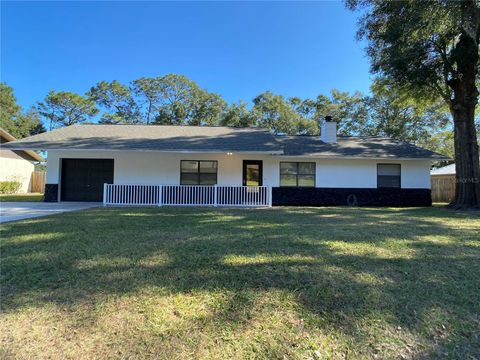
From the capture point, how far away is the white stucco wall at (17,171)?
69.5 feet

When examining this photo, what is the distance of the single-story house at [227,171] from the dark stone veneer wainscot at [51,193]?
0.04 m

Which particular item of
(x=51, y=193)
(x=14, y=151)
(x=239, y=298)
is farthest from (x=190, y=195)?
(x=14, y=151)

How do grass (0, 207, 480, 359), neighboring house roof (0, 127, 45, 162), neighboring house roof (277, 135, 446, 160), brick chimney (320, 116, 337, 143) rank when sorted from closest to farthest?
grass (0, 207, 480, 359) → neighboring house roof (277, 135, 446, 160) → brick chimney (320, 116, 337, 143) → neighboring house roof (0, 127, 45, 162)

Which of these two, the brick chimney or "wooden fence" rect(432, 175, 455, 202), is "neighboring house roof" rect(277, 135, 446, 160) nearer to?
the brick chimney

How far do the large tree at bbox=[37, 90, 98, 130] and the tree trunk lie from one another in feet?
118

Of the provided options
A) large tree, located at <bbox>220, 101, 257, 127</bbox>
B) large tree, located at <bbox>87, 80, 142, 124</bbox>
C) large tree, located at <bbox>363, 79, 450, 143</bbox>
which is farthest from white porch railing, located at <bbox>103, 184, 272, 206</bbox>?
large tree, located at <bbox>87, 80, 142, 124</bbox>

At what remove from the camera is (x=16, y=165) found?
2259cm

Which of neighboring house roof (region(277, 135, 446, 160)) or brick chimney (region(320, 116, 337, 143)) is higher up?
brick chimney (region(320, 116, 337, 143))

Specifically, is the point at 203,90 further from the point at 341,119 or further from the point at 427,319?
the point at 427,319

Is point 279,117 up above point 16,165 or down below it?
above

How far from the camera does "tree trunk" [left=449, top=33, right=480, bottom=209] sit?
12602 millimetres

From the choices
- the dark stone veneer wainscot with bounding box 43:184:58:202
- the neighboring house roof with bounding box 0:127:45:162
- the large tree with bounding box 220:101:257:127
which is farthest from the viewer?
the large tree with bounding box 220:101:257:127

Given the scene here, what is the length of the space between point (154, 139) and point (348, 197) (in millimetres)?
9839

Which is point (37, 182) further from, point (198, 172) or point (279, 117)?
point (279, 117)
